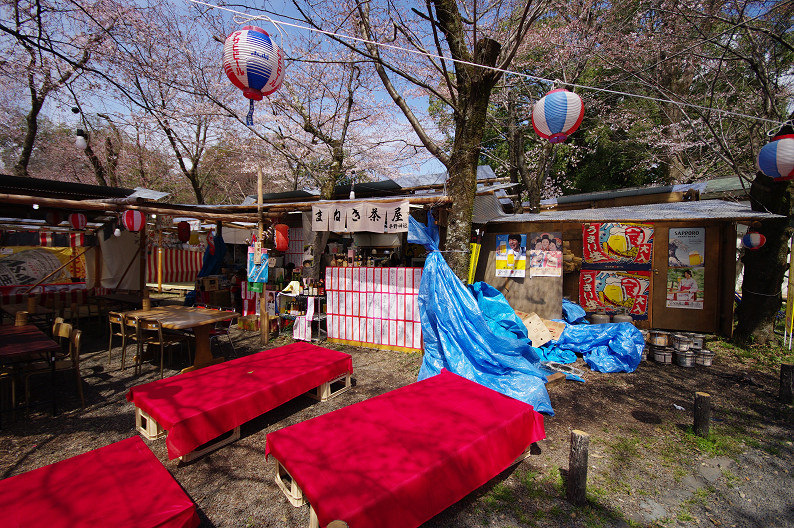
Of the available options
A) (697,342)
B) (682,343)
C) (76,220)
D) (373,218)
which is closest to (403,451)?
(373,218)

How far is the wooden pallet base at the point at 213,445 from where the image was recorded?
3.88m

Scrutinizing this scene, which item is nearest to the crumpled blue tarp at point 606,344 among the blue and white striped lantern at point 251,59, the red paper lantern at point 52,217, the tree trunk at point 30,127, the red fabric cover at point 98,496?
the red fabric cover at point 98,496

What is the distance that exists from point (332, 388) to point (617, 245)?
306 inches

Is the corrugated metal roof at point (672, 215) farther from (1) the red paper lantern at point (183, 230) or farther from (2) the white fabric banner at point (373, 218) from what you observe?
(1) the red paper lantern at point (183, 230)

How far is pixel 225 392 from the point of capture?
13.9 feet

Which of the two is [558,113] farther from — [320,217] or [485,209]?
[320,217]

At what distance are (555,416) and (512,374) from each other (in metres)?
0.84

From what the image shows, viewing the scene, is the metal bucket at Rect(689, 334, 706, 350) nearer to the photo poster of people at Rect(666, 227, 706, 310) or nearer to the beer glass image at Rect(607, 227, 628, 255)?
the photo poster of people at Rect(666, 227, 706, 310)

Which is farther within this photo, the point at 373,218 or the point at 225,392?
the point at 373,218

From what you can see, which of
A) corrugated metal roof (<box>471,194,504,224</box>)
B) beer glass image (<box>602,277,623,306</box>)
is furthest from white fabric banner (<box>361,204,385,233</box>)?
beer glass image (<box>602,277,623,306</box>)

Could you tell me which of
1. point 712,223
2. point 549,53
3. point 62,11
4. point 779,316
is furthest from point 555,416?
point 62,11

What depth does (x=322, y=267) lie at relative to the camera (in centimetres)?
1010

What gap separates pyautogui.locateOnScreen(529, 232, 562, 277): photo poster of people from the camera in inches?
316

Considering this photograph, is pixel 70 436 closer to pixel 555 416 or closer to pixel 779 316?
pixel 555 416
